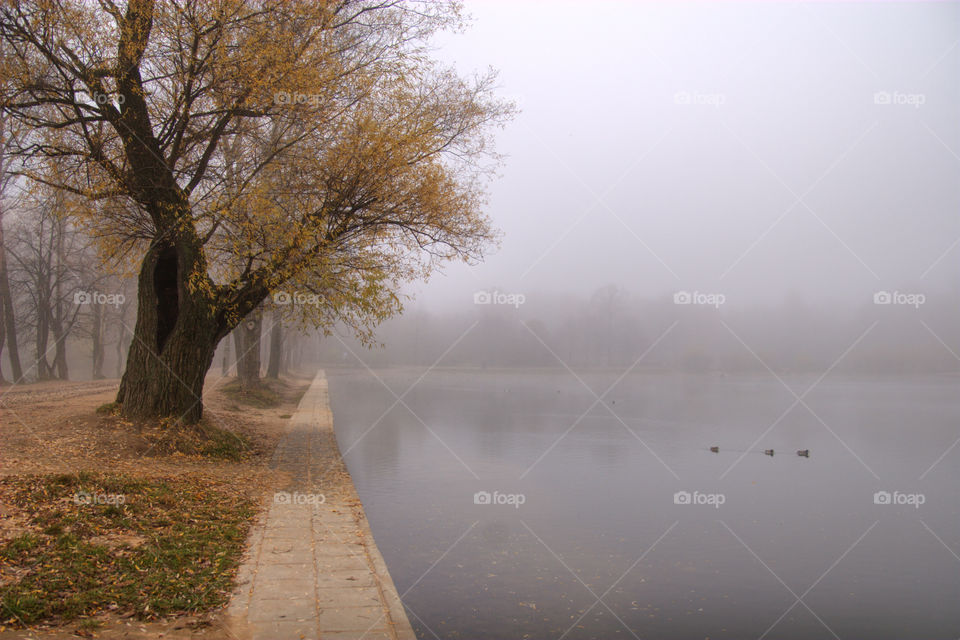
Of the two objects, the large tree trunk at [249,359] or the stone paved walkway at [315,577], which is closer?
the stone paved walkway at [315,577]

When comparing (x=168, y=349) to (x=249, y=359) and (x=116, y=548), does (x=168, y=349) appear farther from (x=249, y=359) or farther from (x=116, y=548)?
(x=249, y=359)

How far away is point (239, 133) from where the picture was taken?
1299 centimetres

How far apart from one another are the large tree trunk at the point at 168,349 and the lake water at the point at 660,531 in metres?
3.82

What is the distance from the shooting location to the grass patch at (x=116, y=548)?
501cm

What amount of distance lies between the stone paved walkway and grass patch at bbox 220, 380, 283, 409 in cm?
1363

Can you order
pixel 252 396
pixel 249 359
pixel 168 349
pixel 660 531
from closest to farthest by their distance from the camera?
pixel 660 531 < pixel 168 349 < pixel 252 396 < pixel 249 359

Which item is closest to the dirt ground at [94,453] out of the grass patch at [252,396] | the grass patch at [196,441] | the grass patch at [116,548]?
the grass patch at [196,441]

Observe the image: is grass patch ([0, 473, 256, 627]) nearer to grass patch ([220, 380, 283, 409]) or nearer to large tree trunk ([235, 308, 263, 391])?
grass patch ([220, 380, 283, 409])

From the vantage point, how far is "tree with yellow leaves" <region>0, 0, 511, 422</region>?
11219 mm

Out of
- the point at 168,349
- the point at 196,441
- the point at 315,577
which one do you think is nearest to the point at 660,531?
the point at 315,577

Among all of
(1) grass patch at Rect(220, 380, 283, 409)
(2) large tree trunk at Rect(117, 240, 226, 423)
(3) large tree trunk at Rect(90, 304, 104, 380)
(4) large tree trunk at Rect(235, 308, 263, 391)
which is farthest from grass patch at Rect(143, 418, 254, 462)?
(3) large tree trunk at Rect(90, 304, 104, 380)

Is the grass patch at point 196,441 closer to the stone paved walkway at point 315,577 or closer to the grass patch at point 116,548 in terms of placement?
the stone paved walkway at point 315,577

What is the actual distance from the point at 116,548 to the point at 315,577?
6.20 feet

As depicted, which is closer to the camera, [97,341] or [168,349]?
[168,349]
